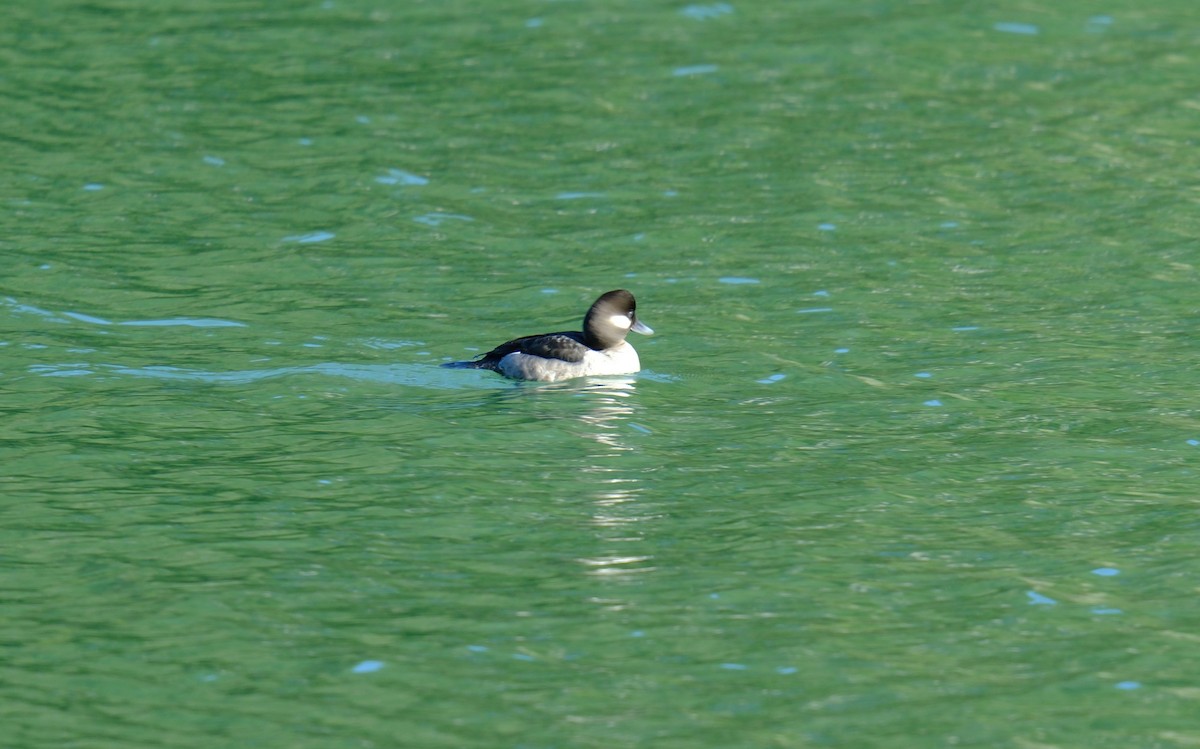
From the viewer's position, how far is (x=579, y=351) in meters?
16.7

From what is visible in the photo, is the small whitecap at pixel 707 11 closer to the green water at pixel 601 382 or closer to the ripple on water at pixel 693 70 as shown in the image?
the green water at pixel 601 382

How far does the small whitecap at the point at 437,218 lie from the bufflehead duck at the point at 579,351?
4.58 m

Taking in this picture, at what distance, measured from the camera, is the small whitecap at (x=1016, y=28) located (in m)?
28.3

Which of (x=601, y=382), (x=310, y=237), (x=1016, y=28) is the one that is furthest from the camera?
(x=1016, y=28)

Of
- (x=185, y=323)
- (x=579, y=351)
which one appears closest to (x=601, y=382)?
(x=579, y=351)

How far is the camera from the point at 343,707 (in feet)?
32.2

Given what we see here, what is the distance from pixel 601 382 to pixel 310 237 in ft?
18.4

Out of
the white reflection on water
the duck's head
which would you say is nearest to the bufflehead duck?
the duck's head

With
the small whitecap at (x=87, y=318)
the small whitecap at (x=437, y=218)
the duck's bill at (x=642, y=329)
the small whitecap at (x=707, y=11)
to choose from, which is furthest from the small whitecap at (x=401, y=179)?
the small whitecap at (x=707, y=11)

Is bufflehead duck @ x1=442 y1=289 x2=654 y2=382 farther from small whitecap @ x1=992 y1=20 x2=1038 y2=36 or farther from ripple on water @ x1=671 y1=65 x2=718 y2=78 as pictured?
small whitecap @ x1=992 y1=20 x2=1038 y2=36

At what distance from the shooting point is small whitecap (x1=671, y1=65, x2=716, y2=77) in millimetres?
26656

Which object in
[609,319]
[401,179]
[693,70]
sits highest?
[693,70]

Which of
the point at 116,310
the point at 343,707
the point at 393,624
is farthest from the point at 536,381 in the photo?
the point at 343,707

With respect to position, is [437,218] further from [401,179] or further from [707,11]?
[707,11]
